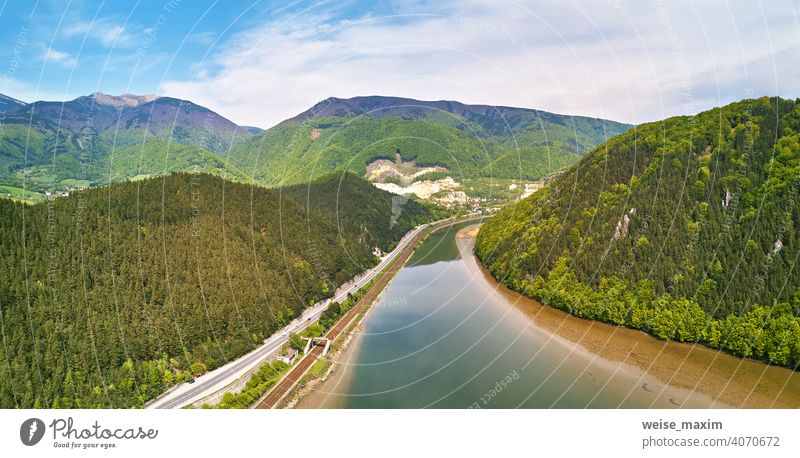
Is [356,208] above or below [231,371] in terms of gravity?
above

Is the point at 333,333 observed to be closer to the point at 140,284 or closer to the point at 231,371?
the point at 231,371

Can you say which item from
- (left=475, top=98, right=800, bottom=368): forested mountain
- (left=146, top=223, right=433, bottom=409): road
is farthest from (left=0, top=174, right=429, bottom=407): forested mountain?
(left=475, top=98, right=800, bottom=368): forested mountain

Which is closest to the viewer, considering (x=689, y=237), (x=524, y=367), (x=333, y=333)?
(x=524, y=367)

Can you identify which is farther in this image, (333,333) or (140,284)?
(333,333)

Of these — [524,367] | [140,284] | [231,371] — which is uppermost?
[140,284]

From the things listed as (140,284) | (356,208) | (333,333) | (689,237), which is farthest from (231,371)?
(356,208)

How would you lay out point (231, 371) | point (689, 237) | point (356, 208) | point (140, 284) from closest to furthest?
point (231, 371)
point (140, 284)
point (689, 237)
point (356, 208)

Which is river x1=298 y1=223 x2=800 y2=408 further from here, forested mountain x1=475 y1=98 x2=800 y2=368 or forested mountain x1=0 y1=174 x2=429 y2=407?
forested mountain x1=0 y1=174 x2=429 y2=407
